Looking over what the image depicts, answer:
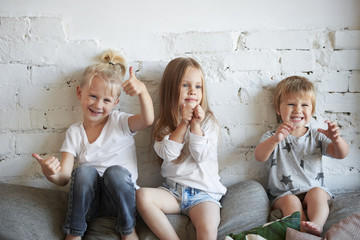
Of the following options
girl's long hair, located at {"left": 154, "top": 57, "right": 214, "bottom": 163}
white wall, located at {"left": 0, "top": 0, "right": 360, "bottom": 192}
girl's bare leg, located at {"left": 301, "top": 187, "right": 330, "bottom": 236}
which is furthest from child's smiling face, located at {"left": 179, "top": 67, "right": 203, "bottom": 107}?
girl's bare leg, located at {"left": 301, "top": 187, "right": 330, "bottom": 236}

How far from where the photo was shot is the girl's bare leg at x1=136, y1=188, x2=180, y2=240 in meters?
1.44

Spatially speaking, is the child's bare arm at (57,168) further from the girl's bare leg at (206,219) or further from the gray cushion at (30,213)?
the girl's bare leg at (206,219)

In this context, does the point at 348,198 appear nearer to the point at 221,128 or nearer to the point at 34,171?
the point at 221,128

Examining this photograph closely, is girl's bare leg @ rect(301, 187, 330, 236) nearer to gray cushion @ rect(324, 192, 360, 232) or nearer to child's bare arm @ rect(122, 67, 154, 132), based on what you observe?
gray cushion @ rect(324, 192, 360, 232)

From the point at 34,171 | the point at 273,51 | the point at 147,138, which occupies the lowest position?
the point at 34,171

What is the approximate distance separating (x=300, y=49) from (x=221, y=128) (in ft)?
2.02

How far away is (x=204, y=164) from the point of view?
66.2 inches

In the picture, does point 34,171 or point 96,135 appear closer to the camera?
point 96,135

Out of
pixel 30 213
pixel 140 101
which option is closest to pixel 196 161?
pixel 140 101

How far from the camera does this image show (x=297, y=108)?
5.56 ft

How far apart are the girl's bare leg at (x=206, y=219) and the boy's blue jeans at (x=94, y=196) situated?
0.29 m

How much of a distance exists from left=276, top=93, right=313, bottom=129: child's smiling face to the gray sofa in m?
0.42

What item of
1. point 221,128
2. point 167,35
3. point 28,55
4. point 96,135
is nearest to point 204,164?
point 221,128

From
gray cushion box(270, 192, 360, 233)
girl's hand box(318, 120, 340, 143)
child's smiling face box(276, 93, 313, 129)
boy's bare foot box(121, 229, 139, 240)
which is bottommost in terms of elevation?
boy's bare foot box(121, 229, 139, 240)
